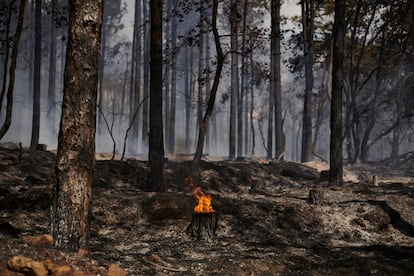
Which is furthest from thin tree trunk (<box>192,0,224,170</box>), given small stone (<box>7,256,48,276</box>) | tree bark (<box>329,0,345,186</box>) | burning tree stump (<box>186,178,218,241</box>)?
small stone (<box>7,256,48,276</box>)

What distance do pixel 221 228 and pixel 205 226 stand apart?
0.83 meters

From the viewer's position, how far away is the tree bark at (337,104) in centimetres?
1149

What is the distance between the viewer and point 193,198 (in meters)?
9.26

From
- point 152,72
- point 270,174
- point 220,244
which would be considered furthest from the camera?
point 270,174

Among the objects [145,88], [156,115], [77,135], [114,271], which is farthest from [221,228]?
[145,88]

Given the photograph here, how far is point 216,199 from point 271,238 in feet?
6.96

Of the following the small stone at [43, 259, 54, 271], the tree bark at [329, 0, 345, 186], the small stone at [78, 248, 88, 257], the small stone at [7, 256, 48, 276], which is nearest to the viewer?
the small stone at [7, 256, 48, 276]

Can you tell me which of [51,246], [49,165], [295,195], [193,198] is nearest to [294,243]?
[193,198]

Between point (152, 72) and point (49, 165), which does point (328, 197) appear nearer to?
point (152, 72)

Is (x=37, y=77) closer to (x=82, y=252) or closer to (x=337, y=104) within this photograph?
(x=337, y=104)

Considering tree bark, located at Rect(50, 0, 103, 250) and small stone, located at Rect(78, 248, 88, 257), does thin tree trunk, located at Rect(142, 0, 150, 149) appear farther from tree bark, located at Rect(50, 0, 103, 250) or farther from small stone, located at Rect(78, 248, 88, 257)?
small stone, located at Rect(78, 248, 88, 257)

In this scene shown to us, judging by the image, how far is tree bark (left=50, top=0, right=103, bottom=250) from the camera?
4.95 meters

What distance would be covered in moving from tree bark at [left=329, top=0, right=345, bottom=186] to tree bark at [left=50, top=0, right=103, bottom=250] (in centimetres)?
830

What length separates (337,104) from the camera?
38.5 feet
